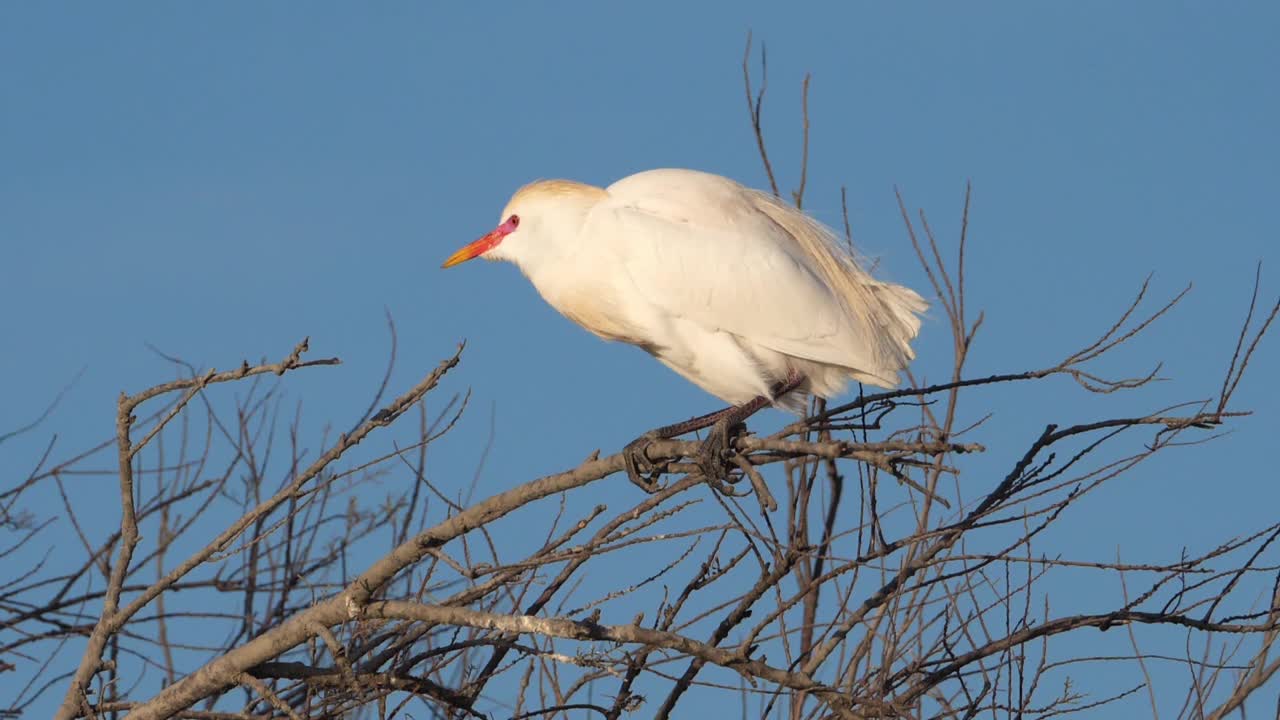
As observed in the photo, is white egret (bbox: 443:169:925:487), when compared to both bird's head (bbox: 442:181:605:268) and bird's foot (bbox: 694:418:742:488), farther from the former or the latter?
bird's foot (bbox: 694:418:742:488)

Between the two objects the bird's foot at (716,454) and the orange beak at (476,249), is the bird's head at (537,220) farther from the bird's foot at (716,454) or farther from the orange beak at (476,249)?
the bird's foot at (716,454)

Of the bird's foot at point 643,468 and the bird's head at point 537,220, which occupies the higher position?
the bird's head at point 537,220

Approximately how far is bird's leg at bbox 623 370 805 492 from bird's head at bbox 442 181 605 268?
3.42 feet

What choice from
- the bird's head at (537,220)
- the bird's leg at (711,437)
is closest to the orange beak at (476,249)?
the bird's head at (537,220)

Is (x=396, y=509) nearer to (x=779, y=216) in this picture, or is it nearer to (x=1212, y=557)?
(x=779, y=216)

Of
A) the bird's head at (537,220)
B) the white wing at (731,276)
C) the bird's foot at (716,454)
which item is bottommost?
the bird's foot at (716,454)

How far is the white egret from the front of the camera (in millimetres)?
5695

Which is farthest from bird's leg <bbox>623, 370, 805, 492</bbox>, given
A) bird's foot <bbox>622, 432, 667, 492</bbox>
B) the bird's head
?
the bird's head

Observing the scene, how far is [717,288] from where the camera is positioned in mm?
5668

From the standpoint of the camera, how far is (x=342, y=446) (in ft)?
12.5

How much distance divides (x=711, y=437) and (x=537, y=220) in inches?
67.2

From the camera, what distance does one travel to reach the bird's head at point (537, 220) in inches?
237

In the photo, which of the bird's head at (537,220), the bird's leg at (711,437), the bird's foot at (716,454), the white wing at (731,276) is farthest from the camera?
the bird's head at (537,220)

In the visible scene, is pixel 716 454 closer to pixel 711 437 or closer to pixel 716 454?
pixel 716 454
